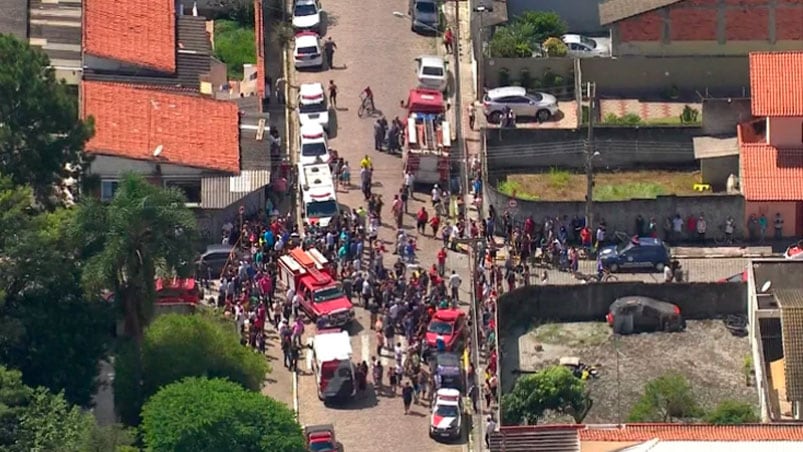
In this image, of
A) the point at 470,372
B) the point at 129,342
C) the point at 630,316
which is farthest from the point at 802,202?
the point at 129,342

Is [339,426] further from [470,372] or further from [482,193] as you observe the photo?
[482,193]

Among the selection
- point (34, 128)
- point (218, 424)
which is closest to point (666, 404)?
point (218, 424)

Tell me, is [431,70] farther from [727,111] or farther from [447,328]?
[447,328]

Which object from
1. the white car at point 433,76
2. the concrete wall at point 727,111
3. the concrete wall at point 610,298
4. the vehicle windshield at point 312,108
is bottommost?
the concrete wall at point 610,298

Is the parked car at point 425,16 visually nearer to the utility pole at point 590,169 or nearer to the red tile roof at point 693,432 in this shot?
the utility pole at point 590,169

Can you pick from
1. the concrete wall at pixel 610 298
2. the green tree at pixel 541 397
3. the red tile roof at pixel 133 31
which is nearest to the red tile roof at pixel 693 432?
the green tree at pixel 541 397

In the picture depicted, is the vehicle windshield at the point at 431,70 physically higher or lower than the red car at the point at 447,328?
higher
